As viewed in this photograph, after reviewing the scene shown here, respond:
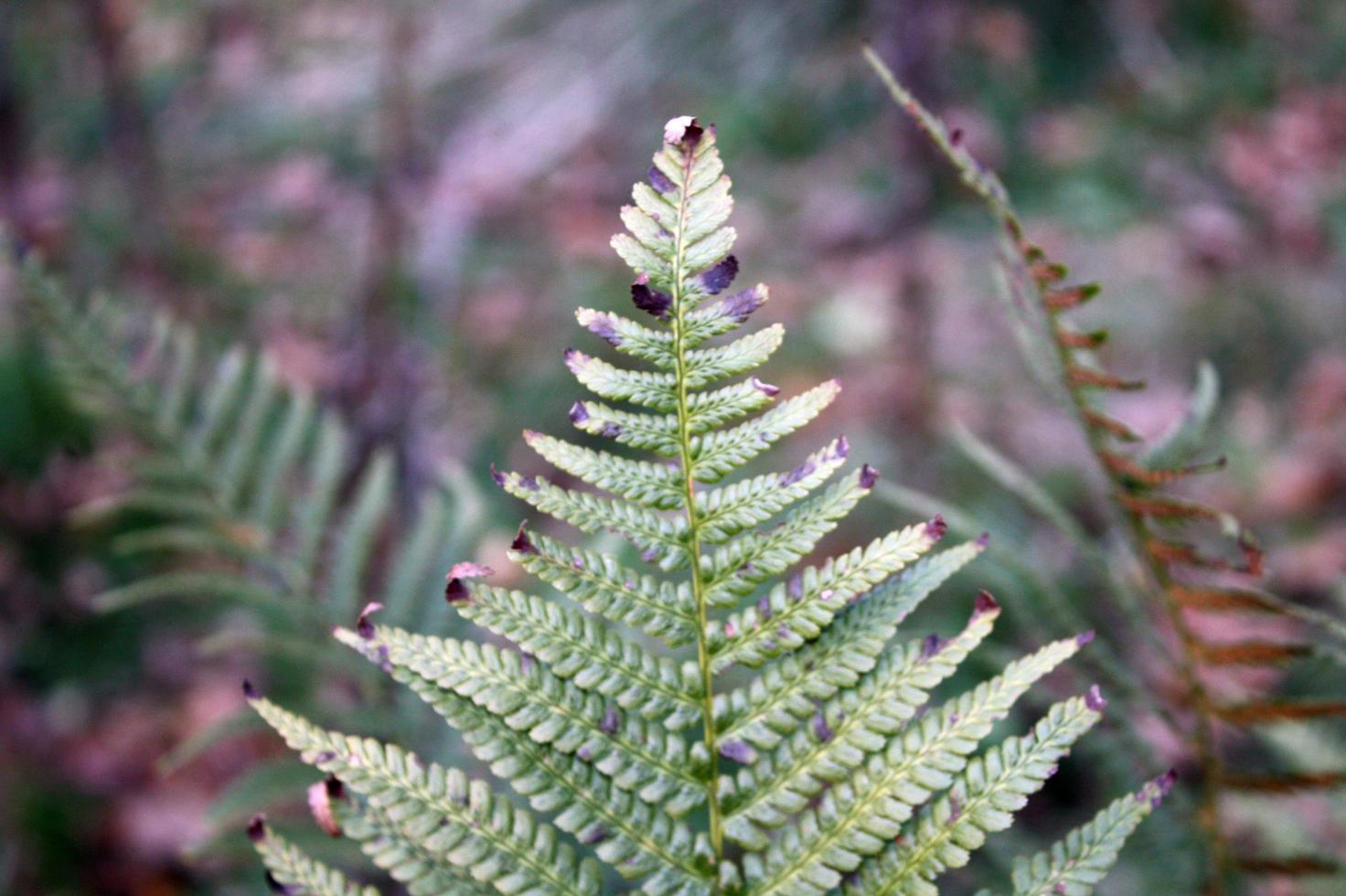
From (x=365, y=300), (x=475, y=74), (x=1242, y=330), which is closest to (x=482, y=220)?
(x=475, y=74)

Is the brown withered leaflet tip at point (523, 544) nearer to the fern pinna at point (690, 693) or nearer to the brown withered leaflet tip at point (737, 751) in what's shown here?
the fern pinna at point (690, 693)

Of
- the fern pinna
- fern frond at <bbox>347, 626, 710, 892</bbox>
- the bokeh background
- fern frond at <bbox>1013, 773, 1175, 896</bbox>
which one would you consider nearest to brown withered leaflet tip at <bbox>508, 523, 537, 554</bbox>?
the fern pinna

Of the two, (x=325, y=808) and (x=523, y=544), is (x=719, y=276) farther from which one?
(x=325, y=808)

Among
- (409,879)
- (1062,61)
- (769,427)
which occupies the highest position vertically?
(1062,61)

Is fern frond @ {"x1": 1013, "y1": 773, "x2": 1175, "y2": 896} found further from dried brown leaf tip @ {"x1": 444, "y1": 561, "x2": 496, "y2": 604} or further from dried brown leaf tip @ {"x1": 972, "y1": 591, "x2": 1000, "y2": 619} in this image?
dried brown leaf tip @ {"x1": 444, "y1": 561, "x2": 496, "y2": 604}

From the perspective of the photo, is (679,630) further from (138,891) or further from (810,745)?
(138,891)

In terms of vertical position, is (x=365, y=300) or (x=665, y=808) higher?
(x=365, y=300)

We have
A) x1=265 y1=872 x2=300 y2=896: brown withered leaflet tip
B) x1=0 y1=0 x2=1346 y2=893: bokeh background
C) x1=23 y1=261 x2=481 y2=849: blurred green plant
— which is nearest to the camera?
x1=265 y1=872 x2=300 y2=896: brown withered leaflet tip
